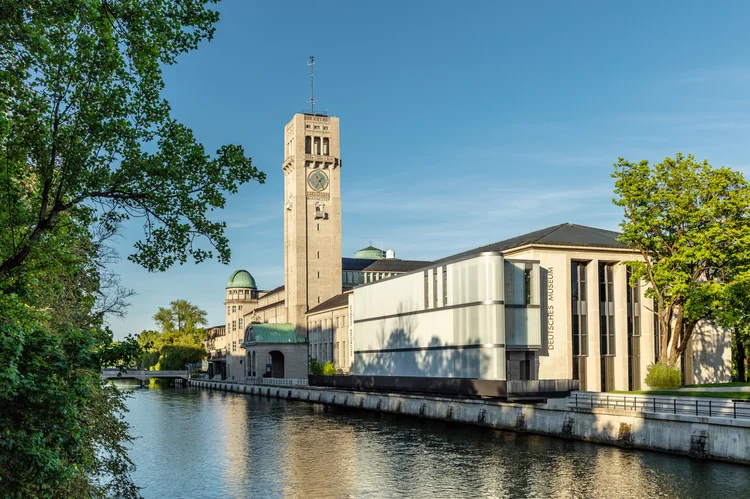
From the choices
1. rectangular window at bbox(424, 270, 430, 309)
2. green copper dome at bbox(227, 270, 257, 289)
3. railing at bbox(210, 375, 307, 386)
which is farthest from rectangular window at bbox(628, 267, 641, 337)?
green copper dome at bbox(227, 270, 257, 289)

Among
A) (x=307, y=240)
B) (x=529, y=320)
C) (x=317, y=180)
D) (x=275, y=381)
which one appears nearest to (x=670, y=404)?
(x=529, y=320)

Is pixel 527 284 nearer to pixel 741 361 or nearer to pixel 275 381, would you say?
pixel 741 361

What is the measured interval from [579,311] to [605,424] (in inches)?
1050

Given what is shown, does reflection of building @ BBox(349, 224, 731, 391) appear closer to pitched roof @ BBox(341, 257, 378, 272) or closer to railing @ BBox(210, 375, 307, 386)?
railing @ BBox(210, 375, 307, 386)

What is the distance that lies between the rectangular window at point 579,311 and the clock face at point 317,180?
64015 millimetres

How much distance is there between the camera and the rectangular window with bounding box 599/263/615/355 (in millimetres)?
64688

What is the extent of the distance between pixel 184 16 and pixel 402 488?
66.4ft

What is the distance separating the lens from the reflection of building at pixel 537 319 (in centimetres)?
5641

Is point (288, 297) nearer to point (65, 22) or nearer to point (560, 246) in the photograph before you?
point (560, 246)

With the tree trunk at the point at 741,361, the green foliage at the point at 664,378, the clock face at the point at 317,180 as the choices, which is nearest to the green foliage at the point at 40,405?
the green foliage at the point at 664,378

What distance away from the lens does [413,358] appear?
6569 cm

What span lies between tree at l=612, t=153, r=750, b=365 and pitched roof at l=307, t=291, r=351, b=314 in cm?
5517

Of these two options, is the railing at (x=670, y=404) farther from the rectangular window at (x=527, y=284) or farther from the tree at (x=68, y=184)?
the tree at (x=68, y=184)

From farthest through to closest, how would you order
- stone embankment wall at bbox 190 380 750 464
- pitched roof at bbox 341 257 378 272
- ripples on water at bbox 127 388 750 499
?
pitched roof at bbox 341 257 378 272, stone embankment wall at bbox 190 380 750 464, ripples on water at bbox 127 388 750 499
